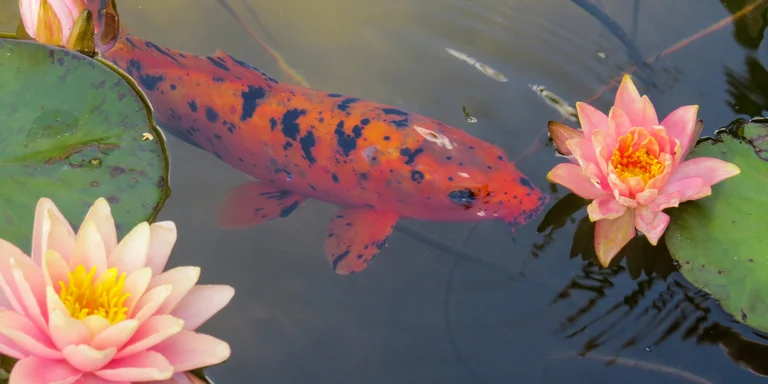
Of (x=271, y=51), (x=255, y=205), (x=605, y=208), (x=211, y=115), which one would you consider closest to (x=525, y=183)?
(x=605, y=208)

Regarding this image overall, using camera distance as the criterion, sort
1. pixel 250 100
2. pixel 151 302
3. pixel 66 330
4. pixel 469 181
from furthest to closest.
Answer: pixel 250 100
pixel 469 181
pixel 151 302
pixel 66 330

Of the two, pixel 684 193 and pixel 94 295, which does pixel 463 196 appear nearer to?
pixel 684 193

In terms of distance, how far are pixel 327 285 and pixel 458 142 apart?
0.86 metres

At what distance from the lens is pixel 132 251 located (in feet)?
5.79

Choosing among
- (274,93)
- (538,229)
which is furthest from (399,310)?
(274,93)

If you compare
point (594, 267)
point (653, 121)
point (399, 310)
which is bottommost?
Answer: point (399, 310)

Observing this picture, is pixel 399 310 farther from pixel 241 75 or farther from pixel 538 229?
pixel 241 75

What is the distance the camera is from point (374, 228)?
293cm

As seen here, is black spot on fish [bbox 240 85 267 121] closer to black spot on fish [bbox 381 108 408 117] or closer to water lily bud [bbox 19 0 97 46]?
black spot on fish [bbox 381 108 408 117]

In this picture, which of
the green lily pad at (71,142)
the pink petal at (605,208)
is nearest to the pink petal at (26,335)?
the green lily pad at (71,142)

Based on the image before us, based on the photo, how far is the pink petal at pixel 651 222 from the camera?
238 centimetres

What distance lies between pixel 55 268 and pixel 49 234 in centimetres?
10

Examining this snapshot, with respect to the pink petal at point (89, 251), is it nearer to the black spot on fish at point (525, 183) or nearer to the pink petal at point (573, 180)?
the pink petal at point (573, 180)

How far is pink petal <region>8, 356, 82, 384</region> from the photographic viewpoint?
1569mm
